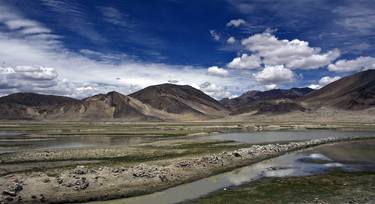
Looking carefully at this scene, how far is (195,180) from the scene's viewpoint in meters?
38.3

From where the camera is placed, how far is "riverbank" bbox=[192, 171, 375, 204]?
29.0 meters

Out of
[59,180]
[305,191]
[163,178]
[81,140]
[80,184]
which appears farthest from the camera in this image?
[81,140]

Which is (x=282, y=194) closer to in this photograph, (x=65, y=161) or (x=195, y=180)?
(x=195, y=180)

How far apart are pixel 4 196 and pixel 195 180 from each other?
1613cm

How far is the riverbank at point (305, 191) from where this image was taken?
95.1ft

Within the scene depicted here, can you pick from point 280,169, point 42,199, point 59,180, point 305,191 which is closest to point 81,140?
point 280,169

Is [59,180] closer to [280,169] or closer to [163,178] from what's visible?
[163,178]

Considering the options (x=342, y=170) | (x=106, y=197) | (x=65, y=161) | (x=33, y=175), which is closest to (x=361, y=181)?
(x=342, y=170)

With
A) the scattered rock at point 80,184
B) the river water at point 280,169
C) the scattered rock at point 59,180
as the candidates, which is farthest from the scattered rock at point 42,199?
the river water at point 280,169

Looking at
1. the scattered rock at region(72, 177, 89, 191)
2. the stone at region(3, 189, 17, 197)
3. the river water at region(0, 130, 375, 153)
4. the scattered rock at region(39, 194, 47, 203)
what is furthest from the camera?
the river water at region(0, 130, 375, 153)

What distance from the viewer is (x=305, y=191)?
3194 centimetres

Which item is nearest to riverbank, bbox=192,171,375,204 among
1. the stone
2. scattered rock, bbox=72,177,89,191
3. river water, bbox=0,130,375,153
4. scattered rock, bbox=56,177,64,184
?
scattered rock, bbox=72,177,89,191

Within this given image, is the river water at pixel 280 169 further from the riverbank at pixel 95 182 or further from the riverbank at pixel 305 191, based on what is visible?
the riverbank at pixel 305 191

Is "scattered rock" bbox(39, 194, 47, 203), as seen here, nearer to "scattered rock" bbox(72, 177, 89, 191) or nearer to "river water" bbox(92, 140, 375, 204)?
"scattered rock" bbox(72, 177, 89, 191)
